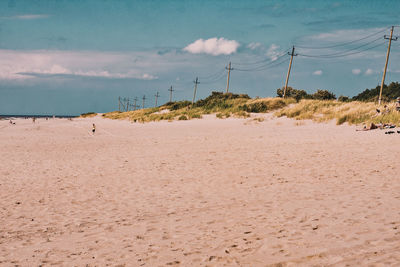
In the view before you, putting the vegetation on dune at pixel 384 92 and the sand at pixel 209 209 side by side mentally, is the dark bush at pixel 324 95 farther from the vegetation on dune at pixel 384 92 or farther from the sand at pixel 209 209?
the sand at pixel 209 209

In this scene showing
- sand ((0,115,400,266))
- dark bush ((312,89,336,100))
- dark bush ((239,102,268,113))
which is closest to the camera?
sand ((0,115,400,266))

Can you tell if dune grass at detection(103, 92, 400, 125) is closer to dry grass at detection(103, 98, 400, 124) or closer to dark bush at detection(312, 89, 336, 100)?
dry grass at detection(103, 98, 400, 124)

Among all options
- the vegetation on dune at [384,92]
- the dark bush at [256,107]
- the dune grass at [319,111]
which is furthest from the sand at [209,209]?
the vegetation on dune at [384,92]

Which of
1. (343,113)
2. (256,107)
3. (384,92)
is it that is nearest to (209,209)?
(343,113)

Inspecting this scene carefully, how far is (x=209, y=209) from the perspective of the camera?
6.36m

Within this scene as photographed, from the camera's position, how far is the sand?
429 centimetres

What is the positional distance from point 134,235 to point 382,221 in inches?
129

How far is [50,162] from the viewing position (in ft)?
40.2

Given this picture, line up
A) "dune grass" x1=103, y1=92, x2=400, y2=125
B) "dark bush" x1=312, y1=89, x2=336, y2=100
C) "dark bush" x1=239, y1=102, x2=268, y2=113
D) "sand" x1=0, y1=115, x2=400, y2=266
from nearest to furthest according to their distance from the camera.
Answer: "sand" x1=0, y1=115, x2=400, y2=266, "dune grass" x1=103, y1=92, x2=400, y2=125, "dark bush" x1=239, y1=102, x2=268, y2=113, "dark bush" x1=312, y1=89, x2=336, y2=100

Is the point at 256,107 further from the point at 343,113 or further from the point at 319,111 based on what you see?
the point at 343,113

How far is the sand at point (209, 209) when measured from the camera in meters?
4.29

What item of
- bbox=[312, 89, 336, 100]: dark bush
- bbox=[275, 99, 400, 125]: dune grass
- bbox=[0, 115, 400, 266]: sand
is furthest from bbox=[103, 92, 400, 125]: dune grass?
bbox=[312, 89, 336, 100]: dark bush

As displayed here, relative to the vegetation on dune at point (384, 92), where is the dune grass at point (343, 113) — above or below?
below

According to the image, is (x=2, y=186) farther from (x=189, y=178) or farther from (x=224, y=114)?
(x=224, y=114)
